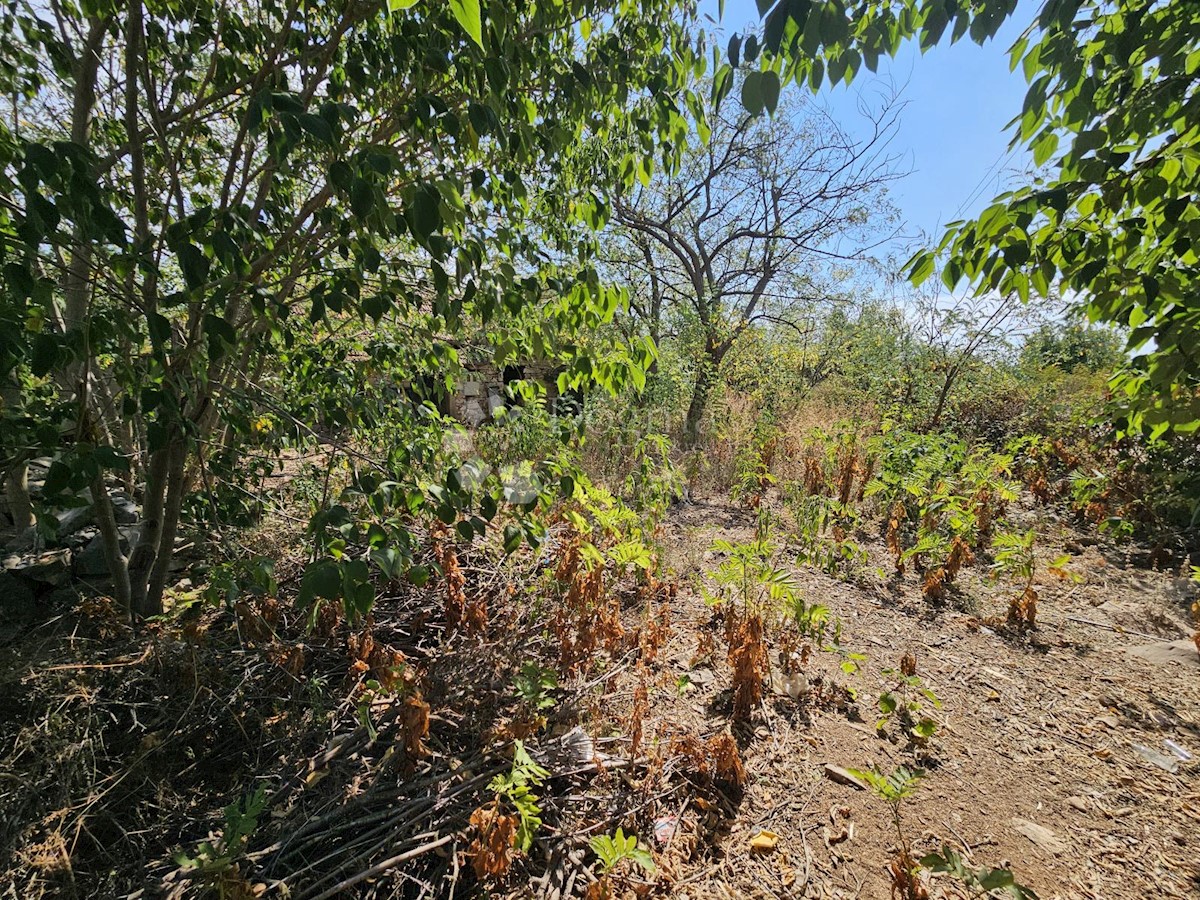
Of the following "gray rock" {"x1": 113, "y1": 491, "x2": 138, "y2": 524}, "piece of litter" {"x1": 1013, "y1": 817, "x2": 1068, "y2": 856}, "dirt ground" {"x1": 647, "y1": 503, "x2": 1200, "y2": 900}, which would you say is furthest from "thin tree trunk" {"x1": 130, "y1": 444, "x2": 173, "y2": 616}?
"piece of litter" {"x1": 1013, "y1": 817, "x2": 1068, "y2": 856}

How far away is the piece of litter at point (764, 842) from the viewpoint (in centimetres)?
176

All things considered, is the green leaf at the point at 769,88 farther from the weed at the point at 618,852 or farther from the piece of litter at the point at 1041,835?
the piece of litter at the point at 1041,835

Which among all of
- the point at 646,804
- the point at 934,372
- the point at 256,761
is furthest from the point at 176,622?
the point at 934,372

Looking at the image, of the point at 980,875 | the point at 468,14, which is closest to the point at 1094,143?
the point at 468,14

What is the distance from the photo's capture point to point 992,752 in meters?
2.25

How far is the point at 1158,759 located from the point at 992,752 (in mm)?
696

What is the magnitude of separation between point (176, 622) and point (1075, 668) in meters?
4.56

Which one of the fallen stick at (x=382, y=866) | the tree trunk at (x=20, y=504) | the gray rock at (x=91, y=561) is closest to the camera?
the fallen stick at (x=382, y=866)

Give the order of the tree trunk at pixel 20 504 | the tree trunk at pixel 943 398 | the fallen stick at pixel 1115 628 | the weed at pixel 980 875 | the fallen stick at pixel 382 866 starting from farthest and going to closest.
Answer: the tree trunk at pixel 943 398 < the fallen stick at pixel 1115 628 < the tree trunk at pixel 20 504 < the fallen stick at pixel 382 866 < the weed at pixel 980 875

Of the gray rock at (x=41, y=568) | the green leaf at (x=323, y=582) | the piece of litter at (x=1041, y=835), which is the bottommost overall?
the piece of litter at (x=1041, y=835)

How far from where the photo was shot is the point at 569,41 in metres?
1.97

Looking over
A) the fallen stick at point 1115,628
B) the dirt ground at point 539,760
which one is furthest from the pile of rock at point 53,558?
the fallen stick at point 1115,628

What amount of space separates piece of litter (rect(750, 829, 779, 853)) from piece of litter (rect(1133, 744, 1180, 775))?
1.80m

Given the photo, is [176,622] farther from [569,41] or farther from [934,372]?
[934,372]
